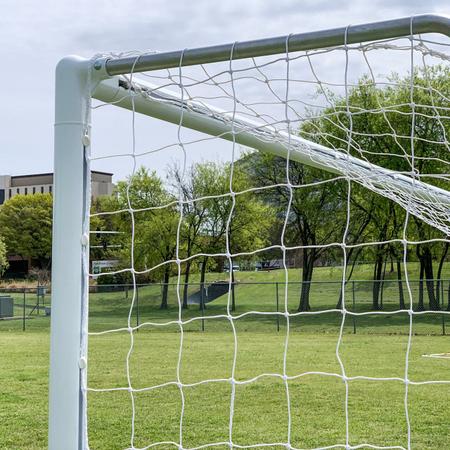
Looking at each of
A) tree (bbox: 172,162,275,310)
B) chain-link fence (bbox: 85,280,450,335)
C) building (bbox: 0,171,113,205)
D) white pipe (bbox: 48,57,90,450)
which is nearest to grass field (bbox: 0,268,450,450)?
chain-link fence (bbox: 85,280,450,335)

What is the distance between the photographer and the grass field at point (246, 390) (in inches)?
245

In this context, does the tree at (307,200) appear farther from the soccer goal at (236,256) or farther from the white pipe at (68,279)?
the white pipe at (68,279)

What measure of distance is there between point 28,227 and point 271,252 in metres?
26.2

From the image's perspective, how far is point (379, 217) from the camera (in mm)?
29734

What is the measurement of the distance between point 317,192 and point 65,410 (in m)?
29.0

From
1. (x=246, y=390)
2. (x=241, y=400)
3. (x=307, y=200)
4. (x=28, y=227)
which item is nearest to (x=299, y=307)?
(x=307, y=200)

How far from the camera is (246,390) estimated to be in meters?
8.63

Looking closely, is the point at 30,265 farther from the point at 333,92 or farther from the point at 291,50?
the point at 291,50

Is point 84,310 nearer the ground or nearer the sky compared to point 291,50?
nearer the ground

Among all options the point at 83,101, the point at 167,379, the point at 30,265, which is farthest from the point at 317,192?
the point at 30,265

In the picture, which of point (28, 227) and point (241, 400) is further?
point (28, 227)

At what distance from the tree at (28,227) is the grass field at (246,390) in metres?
36.5

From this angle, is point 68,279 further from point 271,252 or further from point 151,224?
point 271,252

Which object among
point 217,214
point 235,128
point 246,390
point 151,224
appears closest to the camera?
point 235,128
